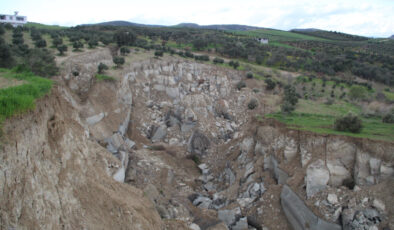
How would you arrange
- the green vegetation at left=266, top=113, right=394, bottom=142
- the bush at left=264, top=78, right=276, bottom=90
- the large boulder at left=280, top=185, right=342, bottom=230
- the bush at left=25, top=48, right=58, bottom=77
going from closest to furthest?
the large boulder at left=280, top=185, right=342, bottom=230 → the green vegetation at left=266, top=113, right=394, bottom=142 → the bush at left=25, top=48, right=58, bottom=77 → the bush at left=264, top=78, right=276, bottom=90

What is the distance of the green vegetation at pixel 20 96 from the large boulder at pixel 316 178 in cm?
1226

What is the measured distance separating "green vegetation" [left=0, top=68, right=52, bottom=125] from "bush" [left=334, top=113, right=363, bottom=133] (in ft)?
47.1

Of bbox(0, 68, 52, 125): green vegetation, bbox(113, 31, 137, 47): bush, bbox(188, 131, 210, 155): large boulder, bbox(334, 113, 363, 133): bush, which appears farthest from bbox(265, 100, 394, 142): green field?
bbox(113, 31, 137, 47): bush

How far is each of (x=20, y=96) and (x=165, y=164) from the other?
13140 millimetres

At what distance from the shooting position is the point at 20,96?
7590 mm

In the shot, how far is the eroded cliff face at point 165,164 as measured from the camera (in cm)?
774

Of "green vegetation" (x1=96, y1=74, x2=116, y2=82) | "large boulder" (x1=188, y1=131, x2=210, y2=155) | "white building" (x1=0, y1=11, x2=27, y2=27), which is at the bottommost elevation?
"large boulder" (x1=188, y1=131, x2=210, y2=155)

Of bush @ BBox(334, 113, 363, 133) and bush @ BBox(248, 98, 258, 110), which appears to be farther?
bush @ BBox(248, 98, 258, 110)

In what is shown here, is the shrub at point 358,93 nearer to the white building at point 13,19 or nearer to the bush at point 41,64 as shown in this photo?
the bush at point 41,64

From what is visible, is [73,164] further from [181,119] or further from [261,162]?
[181,119]

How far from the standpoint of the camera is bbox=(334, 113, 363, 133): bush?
14289mm

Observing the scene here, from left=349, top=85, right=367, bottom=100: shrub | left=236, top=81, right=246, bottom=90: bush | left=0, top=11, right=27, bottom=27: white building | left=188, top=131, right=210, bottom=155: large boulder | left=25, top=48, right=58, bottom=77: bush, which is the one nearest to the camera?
left=25, top=48, right=58, bottom=77: bush

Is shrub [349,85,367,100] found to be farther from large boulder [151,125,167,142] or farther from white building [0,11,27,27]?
white building [0,11,27,27]

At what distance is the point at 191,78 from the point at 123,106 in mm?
11470
